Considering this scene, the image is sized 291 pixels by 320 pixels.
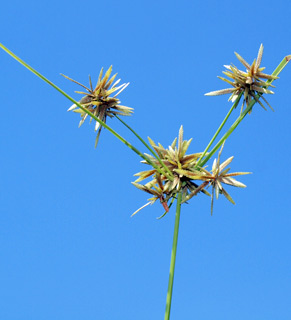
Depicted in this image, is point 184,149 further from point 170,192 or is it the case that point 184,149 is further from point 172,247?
point 172,247

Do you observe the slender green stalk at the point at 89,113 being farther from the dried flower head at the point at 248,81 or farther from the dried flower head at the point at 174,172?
the dried flower head at the point at 248,81

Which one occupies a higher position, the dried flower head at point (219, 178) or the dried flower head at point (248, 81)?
the dried flower head at point (248, 81)

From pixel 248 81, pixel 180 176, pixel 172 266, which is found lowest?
pixel 172 266

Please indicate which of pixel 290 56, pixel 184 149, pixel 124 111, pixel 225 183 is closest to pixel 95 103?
pixel 124 111

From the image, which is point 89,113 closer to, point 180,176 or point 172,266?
point 180,176

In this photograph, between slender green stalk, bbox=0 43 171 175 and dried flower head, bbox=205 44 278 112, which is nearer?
slender green stalk, bbox=0 43 171 175

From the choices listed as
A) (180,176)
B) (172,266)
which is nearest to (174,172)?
(180,176)

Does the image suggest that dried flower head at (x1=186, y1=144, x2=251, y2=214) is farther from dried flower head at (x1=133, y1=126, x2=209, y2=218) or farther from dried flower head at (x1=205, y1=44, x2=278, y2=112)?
dried flower head at (x1=205, y1=44, x2=278, y2=112)
